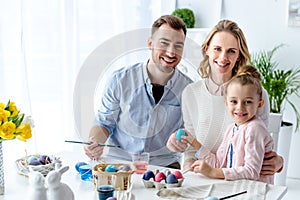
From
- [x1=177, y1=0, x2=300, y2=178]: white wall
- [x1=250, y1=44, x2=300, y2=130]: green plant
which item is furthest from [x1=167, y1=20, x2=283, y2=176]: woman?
[x1=177, y1=0, x2=300, y2=178]: white wall

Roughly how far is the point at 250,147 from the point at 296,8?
2046 millimetres

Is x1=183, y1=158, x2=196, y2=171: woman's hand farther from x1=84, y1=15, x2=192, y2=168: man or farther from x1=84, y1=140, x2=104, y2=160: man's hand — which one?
x1=84, y1=140, x2=104, y2=160: man's hand

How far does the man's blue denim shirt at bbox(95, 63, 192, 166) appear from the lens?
1956mm

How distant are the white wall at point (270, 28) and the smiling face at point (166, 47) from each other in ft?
5.77

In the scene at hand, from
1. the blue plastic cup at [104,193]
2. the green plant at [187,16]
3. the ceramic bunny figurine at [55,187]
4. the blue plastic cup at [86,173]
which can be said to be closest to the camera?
the ceramic bunny figurine at [55,187]

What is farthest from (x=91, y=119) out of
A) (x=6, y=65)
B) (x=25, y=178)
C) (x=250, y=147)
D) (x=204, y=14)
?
(x=204, y=14)

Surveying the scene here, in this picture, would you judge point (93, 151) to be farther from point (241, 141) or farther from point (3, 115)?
point (241, 141)

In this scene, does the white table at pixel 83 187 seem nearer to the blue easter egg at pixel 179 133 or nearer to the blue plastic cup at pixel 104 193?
the blue plastic cup at pixel 104 193

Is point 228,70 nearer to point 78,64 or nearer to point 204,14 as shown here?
point 78,64

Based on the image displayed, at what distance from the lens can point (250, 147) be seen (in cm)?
168

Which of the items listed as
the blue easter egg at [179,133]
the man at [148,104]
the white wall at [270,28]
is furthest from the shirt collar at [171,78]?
the white wall at [270,28]

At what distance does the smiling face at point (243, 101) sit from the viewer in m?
1.77

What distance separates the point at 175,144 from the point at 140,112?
0.24m

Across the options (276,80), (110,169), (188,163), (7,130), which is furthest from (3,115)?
(276,80)
